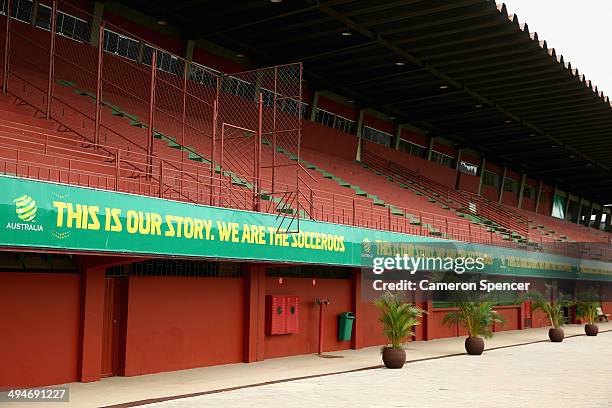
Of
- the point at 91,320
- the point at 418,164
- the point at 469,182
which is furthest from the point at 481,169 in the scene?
the point at 91,320

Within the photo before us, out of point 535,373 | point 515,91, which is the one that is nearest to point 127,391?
point 535,373

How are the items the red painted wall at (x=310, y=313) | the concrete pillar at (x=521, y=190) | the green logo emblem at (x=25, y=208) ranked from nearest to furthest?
the green logo emblem at (x=25, y=208)
the red painted wall at (x=310, y=313)
the concrete pillar at (x=521, y=190)

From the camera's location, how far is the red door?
590 inches

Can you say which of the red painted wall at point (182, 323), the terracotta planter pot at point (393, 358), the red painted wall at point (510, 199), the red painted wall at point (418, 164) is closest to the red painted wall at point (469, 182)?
the red painted wall at point (418, 164)

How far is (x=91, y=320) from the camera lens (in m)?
14.3

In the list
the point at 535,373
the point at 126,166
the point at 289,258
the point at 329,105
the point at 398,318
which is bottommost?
the point at 535,373

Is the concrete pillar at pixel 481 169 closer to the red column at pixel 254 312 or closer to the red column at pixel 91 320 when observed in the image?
the red column at pixel 254 312

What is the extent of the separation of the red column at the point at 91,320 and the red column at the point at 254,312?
4739 millimetres

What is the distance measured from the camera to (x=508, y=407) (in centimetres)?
1230

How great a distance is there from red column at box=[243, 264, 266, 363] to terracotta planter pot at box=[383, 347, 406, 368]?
3328 mm

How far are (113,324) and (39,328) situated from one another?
2010 mm

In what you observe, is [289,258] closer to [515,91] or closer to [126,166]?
[126,166]

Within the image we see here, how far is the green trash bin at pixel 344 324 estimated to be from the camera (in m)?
22.1

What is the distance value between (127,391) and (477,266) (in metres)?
17.6
